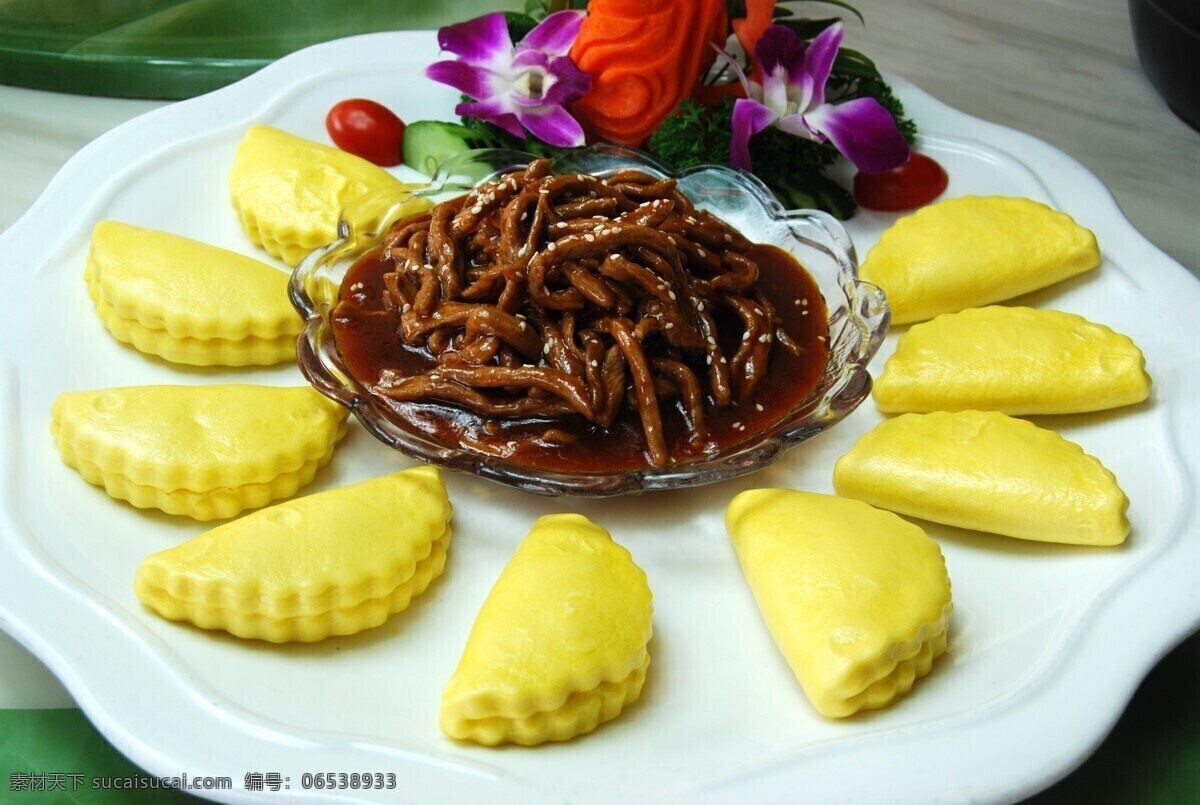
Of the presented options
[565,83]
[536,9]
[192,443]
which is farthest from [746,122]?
[192,443]

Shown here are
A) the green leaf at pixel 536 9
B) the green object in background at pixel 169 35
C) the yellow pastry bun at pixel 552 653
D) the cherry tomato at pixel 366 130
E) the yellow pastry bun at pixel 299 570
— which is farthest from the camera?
the green object in background at pixel 169 35

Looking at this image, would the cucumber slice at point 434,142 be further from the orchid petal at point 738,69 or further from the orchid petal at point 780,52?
the orchid petal at point 780,52

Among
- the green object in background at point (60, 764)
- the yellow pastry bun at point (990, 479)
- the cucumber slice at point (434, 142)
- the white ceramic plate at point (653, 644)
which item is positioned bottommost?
the green object in background at point (60, 764)

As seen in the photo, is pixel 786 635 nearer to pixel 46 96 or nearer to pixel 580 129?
pixel 580 129

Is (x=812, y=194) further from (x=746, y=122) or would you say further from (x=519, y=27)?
(x=519, y=27)

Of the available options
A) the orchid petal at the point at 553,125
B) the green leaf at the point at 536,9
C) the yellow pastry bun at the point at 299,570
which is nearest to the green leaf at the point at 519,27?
the green leaf at the point at 536,9

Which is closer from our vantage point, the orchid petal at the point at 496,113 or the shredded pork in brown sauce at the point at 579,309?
the shredded pork in brown sauce at the point at 579,309

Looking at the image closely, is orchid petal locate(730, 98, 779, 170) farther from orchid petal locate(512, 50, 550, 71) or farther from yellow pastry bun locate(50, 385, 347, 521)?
yellow pastry bun locate(50, 385, 347, 521)
